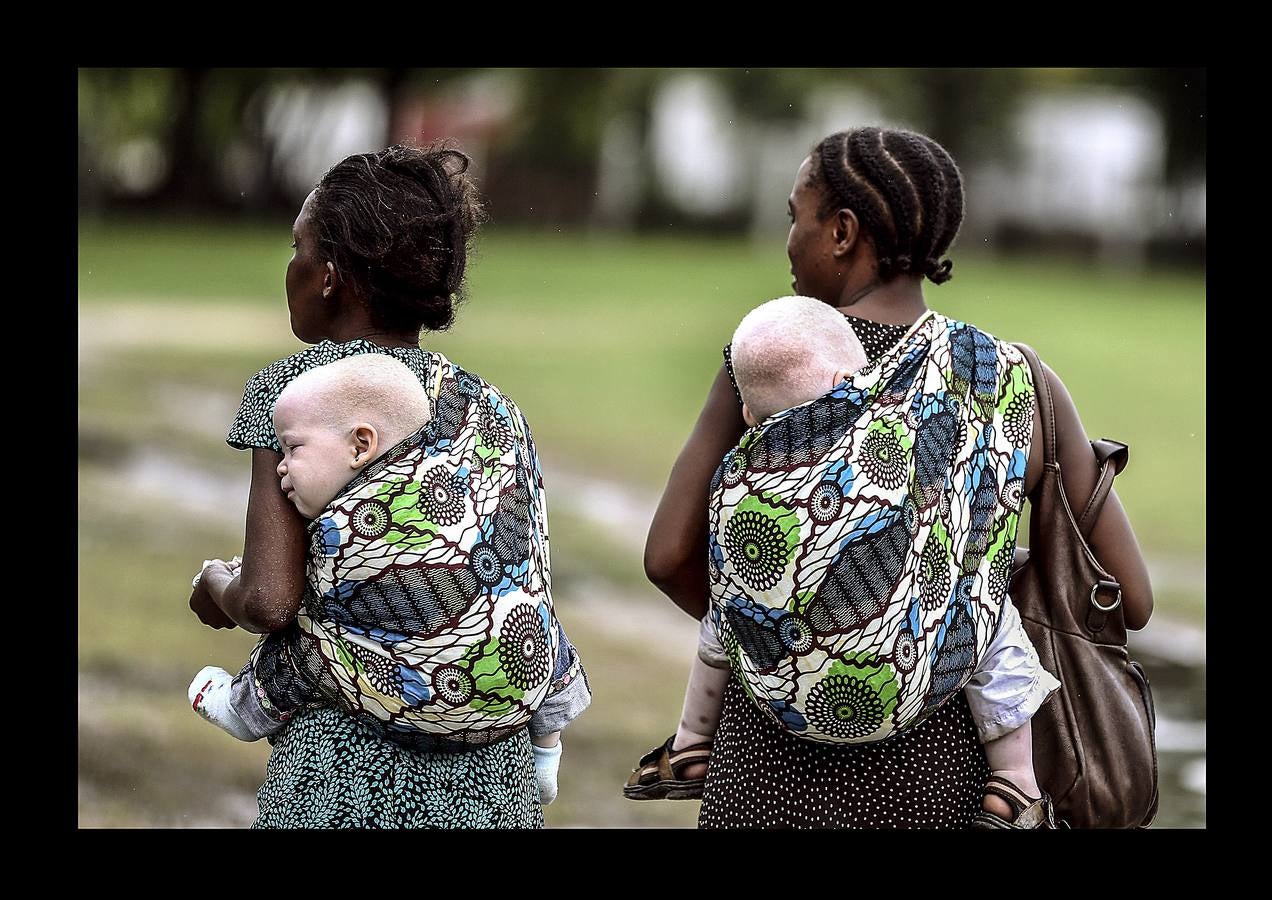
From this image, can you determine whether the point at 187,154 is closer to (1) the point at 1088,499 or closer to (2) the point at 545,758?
(2) the point at 545,758

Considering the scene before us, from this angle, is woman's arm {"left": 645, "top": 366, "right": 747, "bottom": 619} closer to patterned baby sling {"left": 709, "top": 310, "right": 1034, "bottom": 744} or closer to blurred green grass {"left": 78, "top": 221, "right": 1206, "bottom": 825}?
patterned baby sling {"left": 709, "top": 310, "right": 1034, "bottom": 744}

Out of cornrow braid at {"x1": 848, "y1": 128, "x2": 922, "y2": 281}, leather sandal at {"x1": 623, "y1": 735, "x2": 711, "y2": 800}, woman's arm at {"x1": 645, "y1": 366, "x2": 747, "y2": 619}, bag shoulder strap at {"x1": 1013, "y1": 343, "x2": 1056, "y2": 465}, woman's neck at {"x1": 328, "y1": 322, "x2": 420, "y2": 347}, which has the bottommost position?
leather sandal at {"x1": 623, "y1": 735, "x2": 711, "y2": 800}

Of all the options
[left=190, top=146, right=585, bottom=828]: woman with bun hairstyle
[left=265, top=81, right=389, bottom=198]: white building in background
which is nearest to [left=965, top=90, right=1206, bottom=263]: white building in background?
[left=265, top=81, right=389, bottom=198]: white building in background

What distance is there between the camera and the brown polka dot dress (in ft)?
8.36

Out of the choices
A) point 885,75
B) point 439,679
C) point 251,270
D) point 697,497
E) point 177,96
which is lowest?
point 439,679

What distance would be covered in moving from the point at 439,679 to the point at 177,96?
65.0ft

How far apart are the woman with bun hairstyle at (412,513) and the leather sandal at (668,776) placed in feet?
1.10

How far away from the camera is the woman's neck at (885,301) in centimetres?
258

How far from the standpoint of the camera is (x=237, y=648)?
7.23 metres

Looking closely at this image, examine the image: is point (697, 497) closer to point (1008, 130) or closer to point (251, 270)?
point (251, 270)

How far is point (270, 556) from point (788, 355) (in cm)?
90

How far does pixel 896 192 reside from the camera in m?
2.57

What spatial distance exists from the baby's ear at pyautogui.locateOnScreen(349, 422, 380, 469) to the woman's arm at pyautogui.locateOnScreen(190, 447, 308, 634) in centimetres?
12
